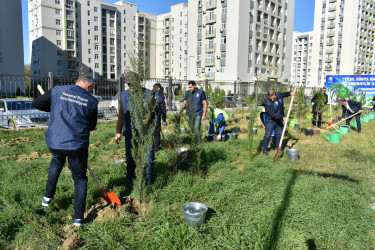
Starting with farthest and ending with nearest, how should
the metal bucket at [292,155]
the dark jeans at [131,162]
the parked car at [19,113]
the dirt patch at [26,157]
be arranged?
the parked car at [19,113] → the metal bucket at [292,155] → the dirt patch at [26,157] → the dark jeans at [131,162]

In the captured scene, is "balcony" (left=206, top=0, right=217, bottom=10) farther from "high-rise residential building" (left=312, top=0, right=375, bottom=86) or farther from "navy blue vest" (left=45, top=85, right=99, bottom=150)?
"navy blue vest" (left=45, top=85, right=99, bottom=150)

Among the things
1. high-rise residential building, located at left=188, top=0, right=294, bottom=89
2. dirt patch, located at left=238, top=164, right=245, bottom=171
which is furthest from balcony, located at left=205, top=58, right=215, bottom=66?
dirt patch, located at left=238, top=164, right=245, bottom=171

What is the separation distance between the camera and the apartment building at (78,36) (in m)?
55.1

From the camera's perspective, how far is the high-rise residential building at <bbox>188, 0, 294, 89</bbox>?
4266cm

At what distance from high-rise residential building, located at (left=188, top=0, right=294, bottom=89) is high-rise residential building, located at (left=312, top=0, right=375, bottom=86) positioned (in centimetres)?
1777

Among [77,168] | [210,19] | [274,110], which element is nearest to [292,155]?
[274,110]

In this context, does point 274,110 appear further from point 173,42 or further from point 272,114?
point 173,42

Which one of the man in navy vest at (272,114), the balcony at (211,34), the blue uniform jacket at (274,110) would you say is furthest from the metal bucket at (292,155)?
the balcony at (211,34)

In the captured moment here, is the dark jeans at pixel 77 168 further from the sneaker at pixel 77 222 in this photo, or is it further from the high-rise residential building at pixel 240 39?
the high-rise residential building at pixel 240 39

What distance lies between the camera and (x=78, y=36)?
193 ft

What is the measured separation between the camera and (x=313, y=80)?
70.0 m

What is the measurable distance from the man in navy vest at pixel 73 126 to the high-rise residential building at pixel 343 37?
215 ft

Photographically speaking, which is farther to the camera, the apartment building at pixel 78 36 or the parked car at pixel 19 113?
the apartment building at pixel 78 36

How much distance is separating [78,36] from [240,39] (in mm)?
36145
